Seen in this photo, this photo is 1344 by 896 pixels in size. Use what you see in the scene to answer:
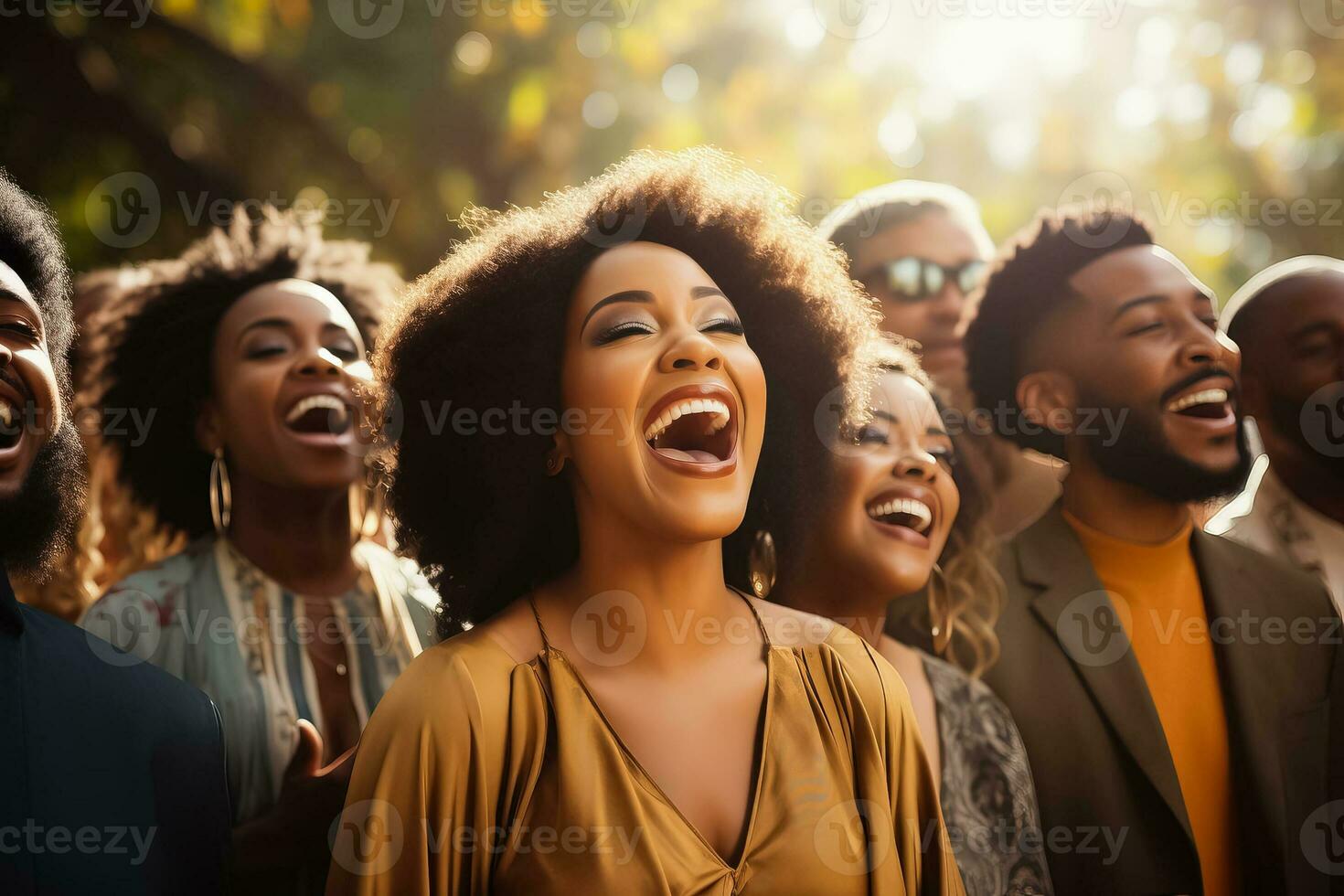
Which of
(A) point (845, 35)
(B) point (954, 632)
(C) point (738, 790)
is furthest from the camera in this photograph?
(A) point (845, 35)

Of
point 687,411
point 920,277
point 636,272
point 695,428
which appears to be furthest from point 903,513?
point 920,277

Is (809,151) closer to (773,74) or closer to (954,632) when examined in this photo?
(773,74)

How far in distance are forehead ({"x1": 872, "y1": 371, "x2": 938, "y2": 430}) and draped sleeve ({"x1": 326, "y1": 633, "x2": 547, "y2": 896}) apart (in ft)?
4.00

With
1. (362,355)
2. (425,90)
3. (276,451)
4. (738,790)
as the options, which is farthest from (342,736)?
(425,90)

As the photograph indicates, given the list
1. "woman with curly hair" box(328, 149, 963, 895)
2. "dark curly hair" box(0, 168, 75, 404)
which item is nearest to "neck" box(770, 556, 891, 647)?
"woman with curly hair" box(328, 149, 963, 895)

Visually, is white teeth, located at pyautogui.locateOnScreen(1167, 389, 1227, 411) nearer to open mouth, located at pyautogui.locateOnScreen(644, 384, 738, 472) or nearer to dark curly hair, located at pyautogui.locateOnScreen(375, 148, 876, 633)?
dark curly hair, located at pyautogui.locateOnScreen(375, 148, 876, 633)

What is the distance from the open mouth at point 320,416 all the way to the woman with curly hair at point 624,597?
23.5 inches

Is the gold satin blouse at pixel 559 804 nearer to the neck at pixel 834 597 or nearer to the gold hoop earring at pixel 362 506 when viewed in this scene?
the neck at pixel 834 597

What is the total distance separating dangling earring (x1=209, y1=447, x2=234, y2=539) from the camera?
3.52 m

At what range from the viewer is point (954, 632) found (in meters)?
3.26

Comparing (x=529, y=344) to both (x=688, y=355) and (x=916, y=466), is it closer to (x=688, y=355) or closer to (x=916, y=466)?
(x=688, y=355)

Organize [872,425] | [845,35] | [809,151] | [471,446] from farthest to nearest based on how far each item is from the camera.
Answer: [809,151]
[845,35]
[872,425]
[471,446]

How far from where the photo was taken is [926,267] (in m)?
4.00

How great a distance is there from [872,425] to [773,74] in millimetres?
5376
